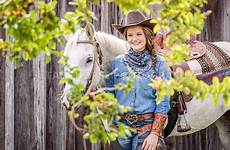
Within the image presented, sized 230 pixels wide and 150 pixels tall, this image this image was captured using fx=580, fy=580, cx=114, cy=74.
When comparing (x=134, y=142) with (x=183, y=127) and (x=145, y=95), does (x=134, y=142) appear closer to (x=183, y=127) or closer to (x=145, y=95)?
(x=145, y=95)

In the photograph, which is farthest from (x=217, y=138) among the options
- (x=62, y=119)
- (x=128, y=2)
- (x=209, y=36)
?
(x=128, y=2)

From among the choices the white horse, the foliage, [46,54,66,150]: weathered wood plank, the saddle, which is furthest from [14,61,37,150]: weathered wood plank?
the foliage

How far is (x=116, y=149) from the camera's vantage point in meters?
3.77

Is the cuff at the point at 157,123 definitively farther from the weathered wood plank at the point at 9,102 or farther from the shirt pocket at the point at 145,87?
the weathered wood plank at the point at 9,102

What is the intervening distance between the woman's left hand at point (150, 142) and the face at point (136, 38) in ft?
1.75

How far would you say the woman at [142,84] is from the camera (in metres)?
3.51

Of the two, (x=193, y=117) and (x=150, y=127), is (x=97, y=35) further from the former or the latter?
(x=193, y=117)

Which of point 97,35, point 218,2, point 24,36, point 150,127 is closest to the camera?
point 24,36

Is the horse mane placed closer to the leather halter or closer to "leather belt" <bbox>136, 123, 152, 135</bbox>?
the leather halter

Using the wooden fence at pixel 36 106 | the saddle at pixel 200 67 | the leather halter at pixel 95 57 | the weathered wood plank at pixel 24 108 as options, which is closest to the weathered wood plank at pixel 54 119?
the wooden fence at pixel 36 106

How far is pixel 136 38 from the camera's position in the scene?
3.56 meters

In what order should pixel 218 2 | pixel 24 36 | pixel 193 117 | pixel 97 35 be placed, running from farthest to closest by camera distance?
1. pixel 218 2
2. pixel 193 117
3. pixel 97 35
4. pixel 24 36

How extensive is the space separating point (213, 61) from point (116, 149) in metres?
1.16

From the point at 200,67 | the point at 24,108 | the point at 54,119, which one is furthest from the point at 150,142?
the point at 24,108
